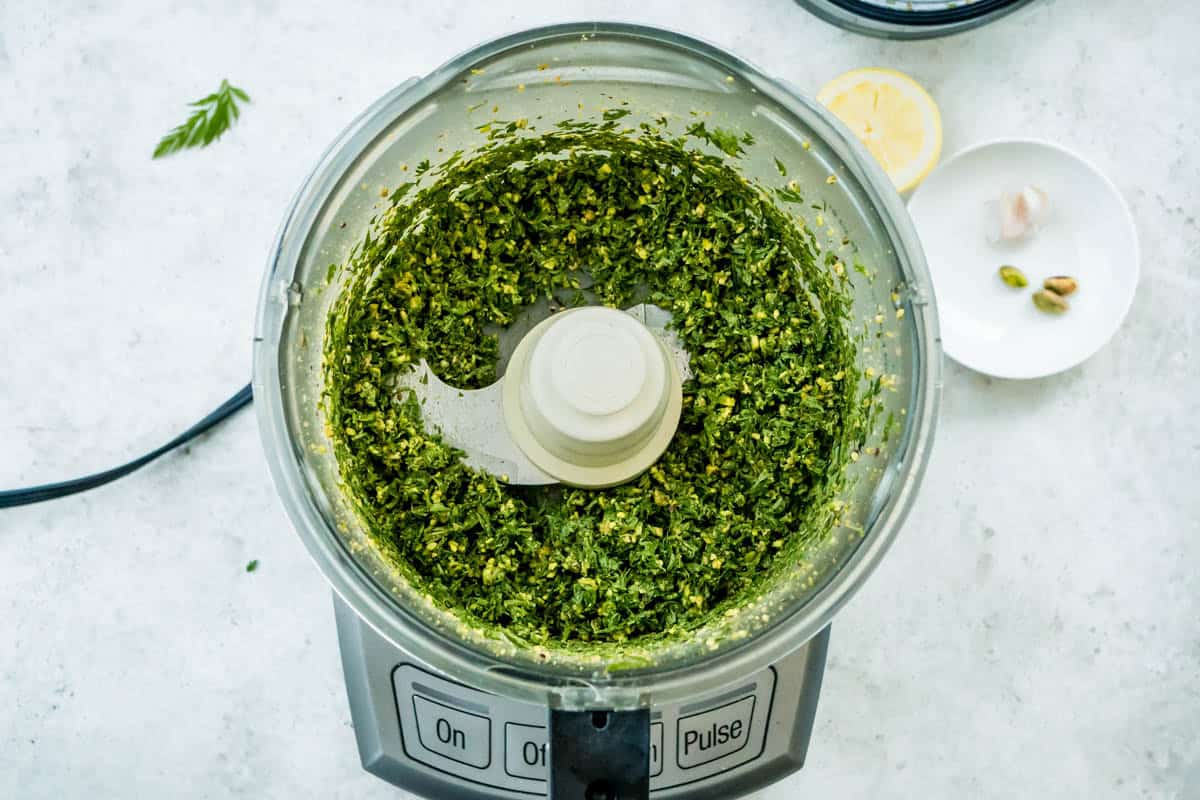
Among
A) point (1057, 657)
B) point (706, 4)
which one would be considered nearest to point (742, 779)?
point (1057, 657)

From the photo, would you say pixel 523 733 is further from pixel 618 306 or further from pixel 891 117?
pixel 891 117

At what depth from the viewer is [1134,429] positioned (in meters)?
1.46

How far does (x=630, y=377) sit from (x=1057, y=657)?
0.83 metres

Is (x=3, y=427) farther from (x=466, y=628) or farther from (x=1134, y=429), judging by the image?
(x=1134, y=429)

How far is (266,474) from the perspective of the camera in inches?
54.6

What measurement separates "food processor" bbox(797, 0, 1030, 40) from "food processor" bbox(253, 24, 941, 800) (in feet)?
1.24

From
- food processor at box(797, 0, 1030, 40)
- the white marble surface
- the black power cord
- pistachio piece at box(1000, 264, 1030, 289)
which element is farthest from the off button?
food processor at box(797, 0, 1030, 40)

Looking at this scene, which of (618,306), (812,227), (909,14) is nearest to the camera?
(812,227)

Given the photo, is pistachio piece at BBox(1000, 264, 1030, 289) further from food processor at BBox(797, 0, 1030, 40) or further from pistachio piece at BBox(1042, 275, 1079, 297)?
food processor at BBox(797, 0, 1030, 40)

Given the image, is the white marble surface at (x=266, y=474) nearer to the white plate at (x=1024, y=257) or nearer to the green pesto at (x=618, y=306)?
the white plate at (x=1024, y=257)

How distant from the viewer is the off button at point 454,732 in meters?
1.16

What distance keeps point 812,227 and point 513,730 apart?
0.65 m

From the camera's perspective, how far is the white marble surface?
4.59 ft

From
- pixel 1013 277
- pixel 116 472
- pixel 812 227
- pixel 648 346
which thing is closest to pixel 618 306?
pixel 648 346
